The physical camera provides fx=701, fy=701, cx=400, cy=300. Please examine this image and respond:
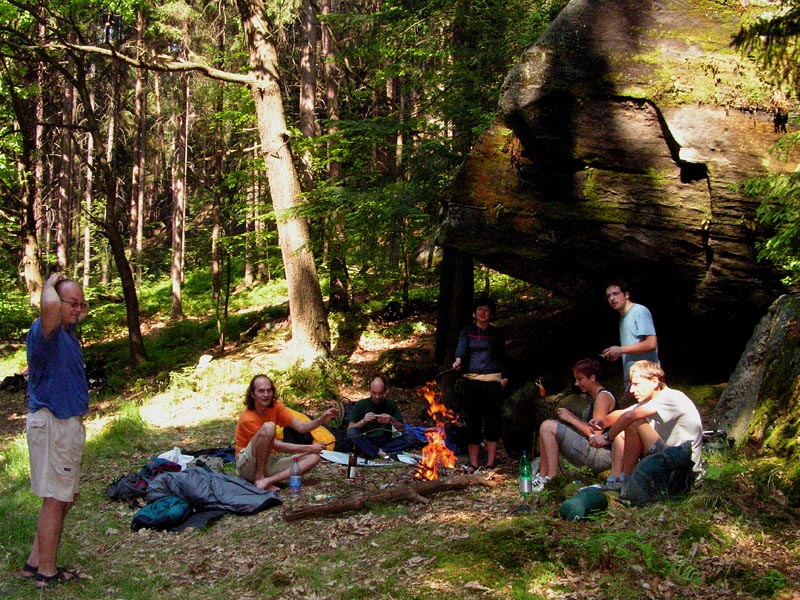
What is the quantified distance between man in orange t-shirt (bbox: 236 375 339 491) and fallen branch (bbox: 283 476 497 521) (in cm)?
96

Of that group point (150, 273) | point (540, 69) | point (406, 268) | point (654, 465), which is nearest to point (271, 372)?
point (406, 268)

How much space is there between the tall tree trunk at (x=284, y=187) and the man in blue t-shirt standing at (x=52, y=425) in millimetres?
8531

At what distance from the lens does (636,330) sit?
6.51m

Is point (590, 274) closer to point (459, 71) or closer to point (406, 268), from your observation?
point (459, 71)

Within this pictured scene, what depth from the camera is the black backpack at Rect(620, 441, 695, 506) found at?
515 cm

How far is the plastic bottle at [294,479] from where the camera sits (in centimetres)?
721

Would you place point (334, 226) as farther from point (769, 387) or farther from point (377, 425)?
point (769, 387)

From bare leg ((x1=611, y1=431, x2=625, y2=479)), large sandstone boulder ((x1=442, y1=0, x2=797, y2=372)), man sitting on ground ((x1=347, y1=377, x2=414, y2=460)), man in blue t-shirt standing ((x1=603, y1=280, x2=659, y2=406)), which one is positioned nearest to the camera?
bare leg ((x1=611, y1=431, x2=625, y2=479))

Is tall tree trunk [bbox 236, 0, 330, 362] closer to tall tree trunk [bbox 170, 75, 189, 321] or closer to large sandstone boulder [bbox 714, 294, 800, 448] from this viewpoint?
large sandstone boulder [bbox 714, 294, 800, 448]

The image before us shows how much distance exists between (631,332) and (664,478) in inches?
67.5

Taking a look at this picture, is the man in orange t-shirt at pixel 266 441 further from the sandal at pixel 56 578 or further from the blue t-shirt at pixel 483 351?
the sandal at pixel 56 578

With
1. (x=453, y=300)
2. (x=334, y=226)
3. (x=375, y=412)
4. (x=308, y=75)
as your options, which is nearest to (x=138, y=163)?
(x=308, y=75)

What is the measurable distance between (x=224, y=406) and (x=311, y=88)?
317 inches

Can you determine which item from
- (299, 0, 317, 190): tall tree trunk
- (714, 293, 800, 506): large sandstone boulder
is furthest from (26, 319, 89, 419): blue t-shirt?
(299, 0, 317, 190): tall tree trunk
